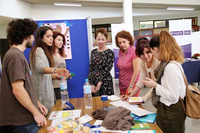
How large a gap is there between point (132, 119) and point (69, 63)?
1.81 m

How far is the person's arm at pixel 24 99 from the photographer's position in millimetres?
1119

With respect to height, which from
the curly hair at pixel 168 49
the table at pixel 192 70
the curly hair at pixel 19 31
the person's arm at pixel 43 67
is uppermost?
the curly hair at pixel 19 31

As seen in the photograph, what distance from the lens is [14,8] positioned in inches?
217

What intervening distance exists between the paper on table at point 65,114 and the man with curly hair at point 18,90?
0.16 metres

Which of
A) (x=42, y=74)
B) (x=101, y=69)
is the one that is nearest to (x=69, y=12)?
(x=101, y=69)

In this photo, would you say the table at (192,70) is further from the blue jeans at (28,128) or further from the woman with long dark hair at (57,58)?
the blue jeans at (28,128)

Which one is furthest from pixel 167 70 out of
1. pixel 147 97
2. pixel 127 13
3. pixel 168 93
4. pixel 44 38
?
pixel 127 13

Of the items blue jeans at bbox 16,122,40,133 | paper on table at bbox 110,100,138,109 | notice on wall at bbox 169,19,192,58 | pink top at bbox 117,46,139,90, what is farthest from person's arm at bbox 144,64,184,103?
notice on wall at bbox 169,19,192,58

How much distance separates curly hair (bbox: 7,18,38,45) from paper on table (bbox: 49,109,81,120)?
0.68m

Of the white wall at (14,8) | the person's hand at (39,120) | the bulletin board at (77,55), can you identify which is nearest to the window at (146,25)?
the white wall at (14,8)

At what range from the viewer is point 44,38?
186cm

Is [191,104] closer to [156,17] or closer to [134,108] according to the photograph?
[134,108]

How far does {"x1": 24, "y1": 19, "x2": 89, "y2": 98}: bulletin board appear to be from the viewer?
2734mm

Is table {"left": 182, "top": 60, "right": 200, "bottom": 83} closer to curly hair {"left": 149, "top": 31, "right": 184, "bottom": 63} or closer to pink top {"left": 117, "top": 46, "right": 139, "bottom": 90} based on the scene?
pink top {"left": 117, "top": 46, "right": 139, "bottom": 90}
